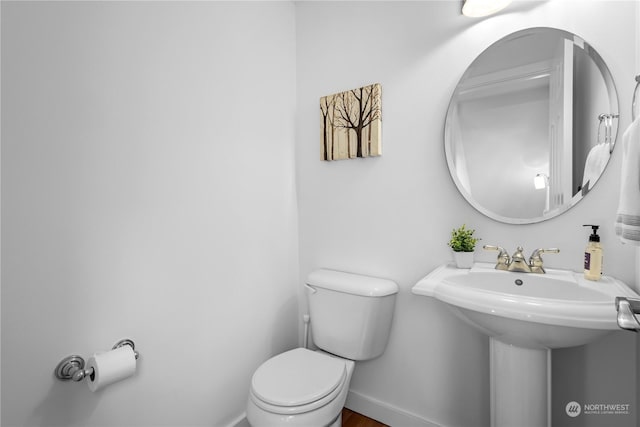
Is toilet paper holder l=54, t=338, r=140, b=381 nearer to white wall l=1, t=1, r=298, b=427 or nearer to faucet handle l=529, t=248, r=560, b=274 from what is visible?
white wall l=1, t=1, r=298, b=427

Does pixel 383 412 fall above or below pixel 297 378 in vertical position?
below

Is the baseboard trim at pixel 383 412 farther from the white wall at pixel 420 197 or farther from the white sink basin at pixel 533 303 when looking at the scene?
the white sink basin at pixel 533 303

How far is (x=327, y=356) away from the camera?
55.2 inches

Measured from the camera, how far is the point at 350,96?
5.24 feet

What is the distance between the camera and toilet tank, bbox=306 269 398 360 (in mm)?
1398

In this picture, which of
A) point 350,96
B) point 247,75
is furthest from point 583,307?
point 247,75

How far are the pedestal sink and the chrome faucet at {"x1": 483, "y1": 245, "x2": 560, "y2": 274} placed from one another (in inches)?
1.1

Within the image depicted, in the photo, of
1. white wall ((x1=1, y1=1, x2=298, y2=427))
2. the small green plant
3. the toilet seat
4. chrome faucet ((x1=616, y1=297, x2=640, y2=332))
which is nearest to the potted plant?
the small green plant

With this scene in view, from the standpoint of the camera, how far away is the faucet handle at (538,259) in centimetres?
111

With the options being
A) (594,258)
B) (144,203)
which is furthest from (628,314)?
(144,203)

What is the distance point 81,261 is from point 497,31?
1779mm

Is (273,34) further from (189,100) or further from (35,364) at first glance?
(35,364)

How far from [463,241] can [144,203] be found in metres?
1.29

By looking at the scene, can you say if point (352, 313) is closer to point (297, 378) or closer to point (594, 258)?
point (297, 378)
